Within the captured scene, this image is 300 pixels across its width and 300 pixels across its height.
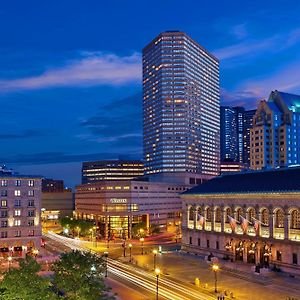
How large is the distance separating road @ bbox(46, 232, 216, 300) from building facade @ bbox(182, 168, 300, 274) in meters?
21.9

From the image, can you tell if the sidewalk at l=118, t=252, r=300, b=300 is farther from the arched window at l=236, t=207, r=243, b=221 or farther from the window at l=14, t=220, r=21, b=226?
the window at l=14, t=220, r=21, b=226

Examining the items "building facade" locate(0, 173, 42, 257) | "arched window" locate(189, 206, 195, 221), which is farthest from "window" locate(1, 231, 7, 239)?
"arched window" locate(189, 206, 195, 221)

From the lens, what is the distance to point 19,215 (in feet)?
398

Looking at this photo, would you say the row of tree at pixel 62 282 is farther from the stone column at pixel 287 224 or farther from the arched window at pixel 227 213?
the arched window at pixel 227 213

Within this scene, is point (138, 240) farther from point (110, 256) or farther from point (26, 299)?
point (26, 299)

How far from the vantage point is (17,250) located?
393 feet

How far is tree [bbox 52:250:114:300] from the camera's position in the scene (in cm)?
5356

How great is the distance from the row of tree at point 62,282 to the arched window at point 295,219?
45884 millimetres

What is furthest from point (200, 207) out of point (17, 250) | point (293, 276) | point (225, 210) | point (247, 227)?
point (17, 250)

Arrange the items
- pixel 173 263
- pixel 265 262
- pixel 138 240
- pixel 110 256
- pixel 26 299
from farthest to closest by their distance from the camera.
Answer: pixel 138 240, pixel 110 256, pixel 173 263, pixel 265 262, pixel 26 299

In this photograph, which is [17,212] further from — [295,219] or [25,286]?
[25,286]

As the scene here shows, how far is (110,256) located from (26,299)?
64859 millimetres

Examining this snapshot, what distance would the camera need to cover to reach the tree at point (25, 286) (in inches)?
2062

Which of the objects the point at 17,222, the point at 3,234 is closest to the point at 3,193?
the point at 17,222
